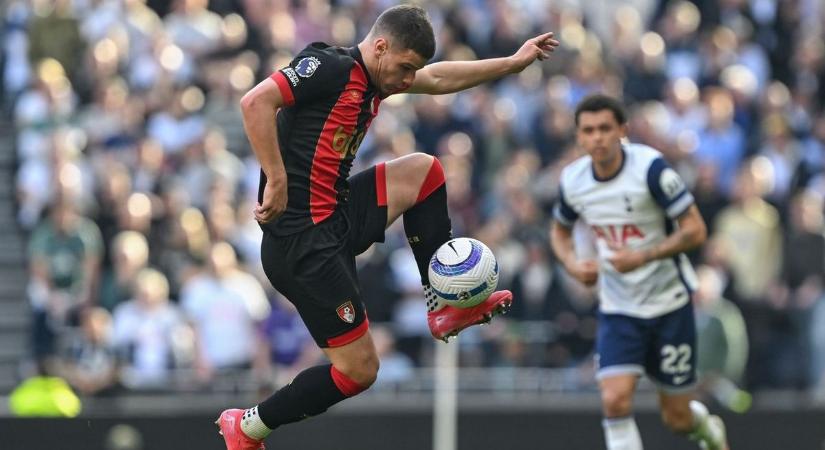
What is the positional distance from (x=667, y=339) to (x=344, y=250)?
9.44ft

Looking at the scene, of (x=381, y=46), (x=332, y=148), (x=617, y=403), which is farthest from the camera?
(x=617, y=403)

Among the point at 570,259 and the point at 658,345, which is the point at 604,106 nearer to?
the point at 570,259

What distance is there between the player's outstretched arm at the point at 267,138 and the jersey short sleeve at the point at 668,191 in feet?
10.4

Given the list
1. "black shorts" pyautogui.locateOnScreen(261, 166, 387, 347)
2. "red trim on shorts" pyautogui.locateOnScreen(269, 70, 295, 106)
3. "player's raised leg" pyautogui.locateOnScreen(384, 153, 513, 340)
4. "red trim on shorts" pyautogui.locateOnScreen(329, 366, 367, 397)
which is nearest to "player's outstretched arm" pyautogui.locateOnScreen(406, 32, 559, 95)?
"player's raised leg" pyautogui.locateOnScreen(384, 153, 513, 340)

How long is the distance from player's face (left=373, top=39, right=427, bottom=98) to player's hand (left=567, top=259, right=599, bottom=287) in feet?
8.42

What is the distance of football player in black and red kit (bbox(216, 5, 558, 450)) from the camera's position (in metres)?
9.05

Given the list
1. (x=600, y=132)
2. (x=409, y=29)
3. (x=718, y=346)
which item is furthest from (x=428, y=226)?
(x=718, y=346)

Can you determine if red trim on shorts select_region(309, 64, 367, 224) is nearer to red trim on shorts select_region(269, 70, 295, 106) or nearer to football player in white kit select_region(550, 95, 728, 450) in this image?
red trim on shorts select_region(269, 70, 295, 106)

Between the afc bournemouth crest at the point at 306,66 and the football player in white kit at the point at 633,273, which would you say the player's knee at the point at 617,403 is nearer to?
the football player in white kit at the point at 633,273

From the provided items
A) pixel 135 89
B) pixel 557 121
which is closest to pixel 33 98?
pixel 135 89

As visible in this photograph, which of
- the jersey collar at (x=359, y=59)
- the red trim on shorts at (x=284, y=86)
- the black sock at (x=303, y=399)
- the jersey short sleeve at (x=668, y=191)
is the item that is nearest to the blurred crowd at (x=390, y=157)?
the jersey short sleeve at (x=668, y=191)

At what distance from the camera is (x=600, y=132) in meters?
11.3

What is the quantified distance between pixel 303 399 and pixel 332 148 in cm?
141

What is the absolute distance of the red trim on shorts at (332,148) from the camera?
9.21 meters
